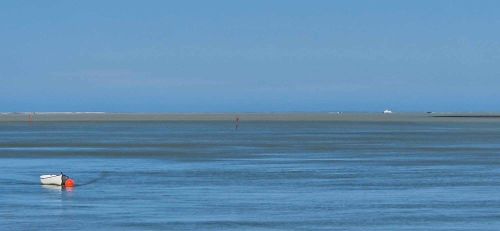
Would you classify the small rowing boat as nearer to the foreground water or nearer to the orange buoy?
the orange buoy

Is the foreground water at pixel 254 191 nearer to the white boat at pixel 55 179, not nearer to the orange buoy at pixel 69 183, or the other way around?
the orange buoy at pixel 69 183

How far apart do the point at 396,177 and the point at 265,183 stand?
503 centimetres

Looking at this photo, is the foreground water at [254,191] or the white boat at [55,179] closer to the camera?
the foreground water at [254,191]

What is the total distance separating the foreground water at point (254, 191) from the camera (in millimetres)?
27062

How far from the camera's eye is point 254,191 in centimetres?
3453

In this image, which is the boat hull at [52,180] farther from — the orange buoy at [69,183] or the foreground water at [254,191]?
the foreground water at [254,191]

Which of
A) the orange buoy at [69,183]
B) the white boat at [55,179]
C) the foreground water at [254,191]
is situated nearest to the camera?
the foreground water at [254,191]

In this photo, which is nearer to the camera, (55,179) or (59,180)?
(59,180)

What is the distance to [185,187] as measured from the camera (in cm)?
3616

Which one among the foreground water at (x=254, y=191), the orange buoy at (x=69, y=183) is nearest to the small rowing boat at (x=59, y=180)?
the orange buoy at (x=69, y=183)

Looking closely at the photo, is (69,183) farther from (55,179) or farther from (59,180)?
(55,179)

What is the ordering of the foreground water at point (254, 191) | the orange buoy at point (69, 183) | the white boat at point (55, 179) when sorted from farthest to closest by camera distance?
the white boat at point (55, 179) < the orange buoy at point (69, 183) < the foreground water at point (254, 191)

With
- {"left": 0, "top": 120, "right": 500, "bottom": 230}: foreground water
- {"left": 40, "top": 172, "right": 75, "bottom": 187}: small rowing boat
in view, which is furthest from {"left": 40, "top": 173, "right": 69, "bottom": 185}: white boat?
{"left": 0, "top": 120, "right": 500, "bottom": 230}: foreground water

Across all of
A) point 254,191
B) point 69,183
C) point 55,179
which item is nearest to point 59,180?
point 55,179
